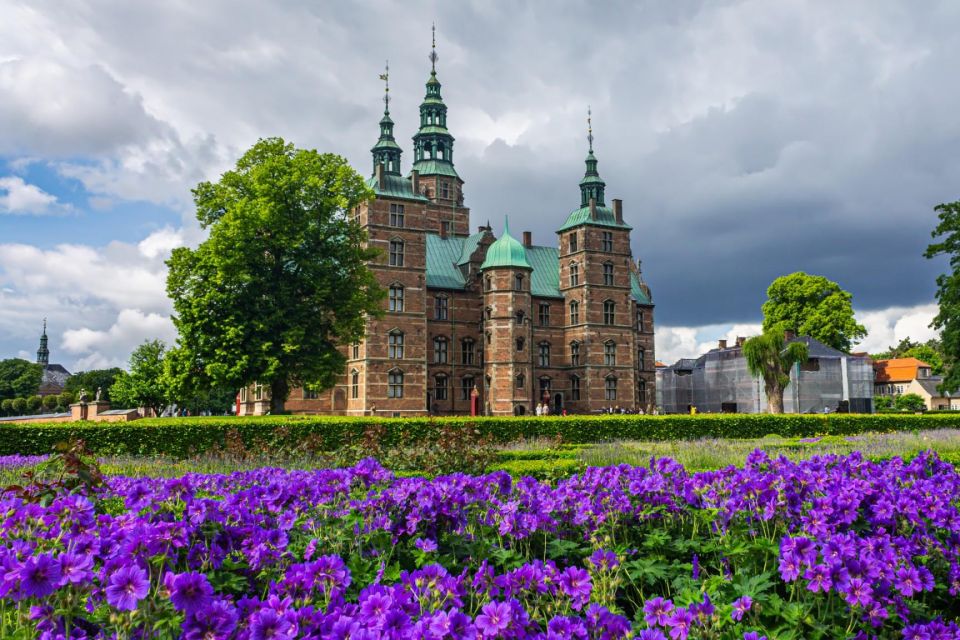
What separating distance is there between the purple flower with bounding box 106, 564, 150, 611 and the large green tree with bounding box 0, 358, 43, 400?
9611 centimetres

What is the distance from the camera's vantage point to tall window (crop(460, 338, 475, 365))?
4659 cm

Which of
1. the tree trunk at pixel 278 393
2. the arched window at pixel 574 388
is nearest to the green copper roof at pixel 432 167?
the arched window at pixel 574 388

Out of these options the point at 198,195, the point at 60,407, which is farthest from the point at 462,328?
the point at 60,407

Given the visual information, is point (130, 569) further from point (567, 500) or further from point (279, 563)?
point (567, 500)

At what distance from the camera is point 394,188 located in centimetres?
4184

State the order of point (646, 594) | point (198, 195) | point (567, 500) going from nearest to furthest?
point (646, 594) < point (567, 500) < point (198, 195)

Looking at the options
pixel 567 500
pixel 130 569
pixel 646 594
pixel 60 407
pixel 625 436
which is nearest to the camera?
pixel 130 569

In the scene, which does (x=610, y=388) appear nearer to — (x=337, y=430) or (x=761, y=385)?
(x=761, y=385)

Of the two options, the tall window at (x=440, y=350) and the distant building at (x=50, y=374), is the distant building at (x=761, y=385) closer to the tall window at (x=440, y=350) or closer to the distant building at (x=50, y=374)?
the tall window at (x=440, y=350)

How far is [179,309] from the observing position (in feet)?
85.8

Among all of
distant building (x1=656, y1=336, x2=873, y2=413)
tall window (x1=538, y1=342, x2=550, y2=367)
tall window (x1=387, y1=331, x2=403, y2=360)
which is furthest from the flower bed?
distant building (x1=656, y1=336, x2=873, y2=413)

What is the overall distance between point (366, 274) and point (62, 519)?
25632 millimetres

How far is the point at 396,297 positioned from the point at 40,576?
3802cm

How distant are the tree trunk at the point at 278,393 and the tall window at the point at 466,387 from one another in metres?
18.8
